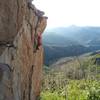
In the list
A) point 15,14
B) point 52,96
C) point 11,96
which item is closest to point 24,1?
point 15,14

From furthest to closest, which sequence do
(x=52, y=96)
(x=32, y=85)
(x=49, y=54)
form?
(x=49, y=54)
(x=52, y=96)
(x=32, y=85)

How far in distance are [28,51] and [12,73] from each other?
1.91m

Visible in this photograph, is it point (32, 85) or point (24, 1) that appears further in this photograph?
point (32, 85)

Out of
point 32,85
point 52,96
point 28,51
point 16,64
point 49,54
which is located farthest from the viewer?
point 49,54

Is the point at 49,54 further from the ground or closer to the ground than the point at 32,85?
further from the ground

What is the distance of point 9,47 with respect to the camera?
511 inches

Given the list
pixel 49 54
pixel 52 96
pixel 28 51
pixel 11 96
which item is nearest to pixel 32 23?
pixel 28 51

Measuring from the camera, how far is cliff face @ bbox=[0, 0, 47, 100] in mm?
12523

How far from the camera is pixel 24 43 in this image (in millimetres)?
14203

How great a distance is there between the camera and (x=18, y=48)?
13.6 m

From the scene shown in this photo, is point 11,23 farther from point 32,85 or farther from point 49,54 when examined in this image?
point 49,54

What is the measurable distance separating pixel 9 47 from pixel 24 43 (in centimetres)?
132

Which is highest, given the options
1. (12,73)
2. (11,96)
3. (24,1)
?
(24,1)

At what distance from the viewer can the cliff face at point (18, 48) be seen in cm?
1252
